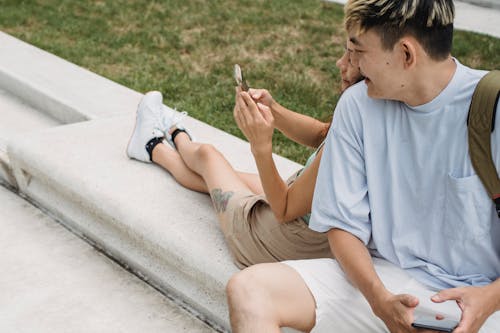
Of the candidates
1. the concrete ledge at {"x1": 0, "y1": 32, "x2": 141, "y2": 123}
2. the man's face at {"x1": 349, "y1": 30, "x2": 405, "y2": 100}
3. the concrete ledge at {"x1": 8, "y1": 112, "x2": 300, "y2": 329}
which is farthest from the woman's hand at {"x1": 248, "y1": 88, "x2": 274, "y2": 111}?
the concrete ledge at {"x1": 0, "y1": 32, "x2": 141, "y2": 123}

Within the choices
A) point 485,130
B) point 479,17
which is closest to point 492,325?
point 485,130

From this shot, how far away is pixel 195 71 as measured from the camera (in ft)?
19.0

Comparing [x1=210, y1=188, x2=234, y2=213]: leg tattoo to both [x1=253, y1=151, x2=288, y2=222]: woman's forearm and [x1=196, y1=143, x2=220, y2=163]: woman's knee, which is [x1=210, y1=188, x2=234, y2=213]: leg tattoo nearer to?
[x1=196, y1=143, x2=220, y2=163]: woman's knee

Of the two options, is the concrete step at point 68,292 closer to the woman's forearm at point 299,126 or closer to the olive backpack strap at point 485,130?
the woman's forearm at point 299,126

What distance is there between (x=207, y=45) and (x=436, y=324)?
495 cm

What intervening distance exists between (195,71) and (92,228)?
2816mm

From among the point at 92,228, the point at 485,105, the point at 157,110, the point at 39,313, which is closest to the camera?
the point at 485,105

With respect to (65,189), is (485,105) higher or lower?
higher

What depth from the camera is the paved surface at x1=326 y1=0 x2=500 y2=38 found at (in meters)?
6.84

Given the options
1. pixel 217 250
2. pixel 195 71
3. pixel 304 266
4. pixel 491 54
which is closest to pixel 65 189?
pixel 217 250

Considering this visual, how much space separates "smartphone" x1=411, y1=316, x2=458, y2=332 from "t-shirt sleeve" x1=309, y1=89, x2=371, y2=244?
328mm

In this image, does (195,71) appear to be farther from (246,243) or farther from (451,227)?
(451,227)

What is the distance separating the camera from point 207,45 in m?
6.39

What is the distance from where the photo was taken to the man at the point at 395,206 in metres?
1.86
